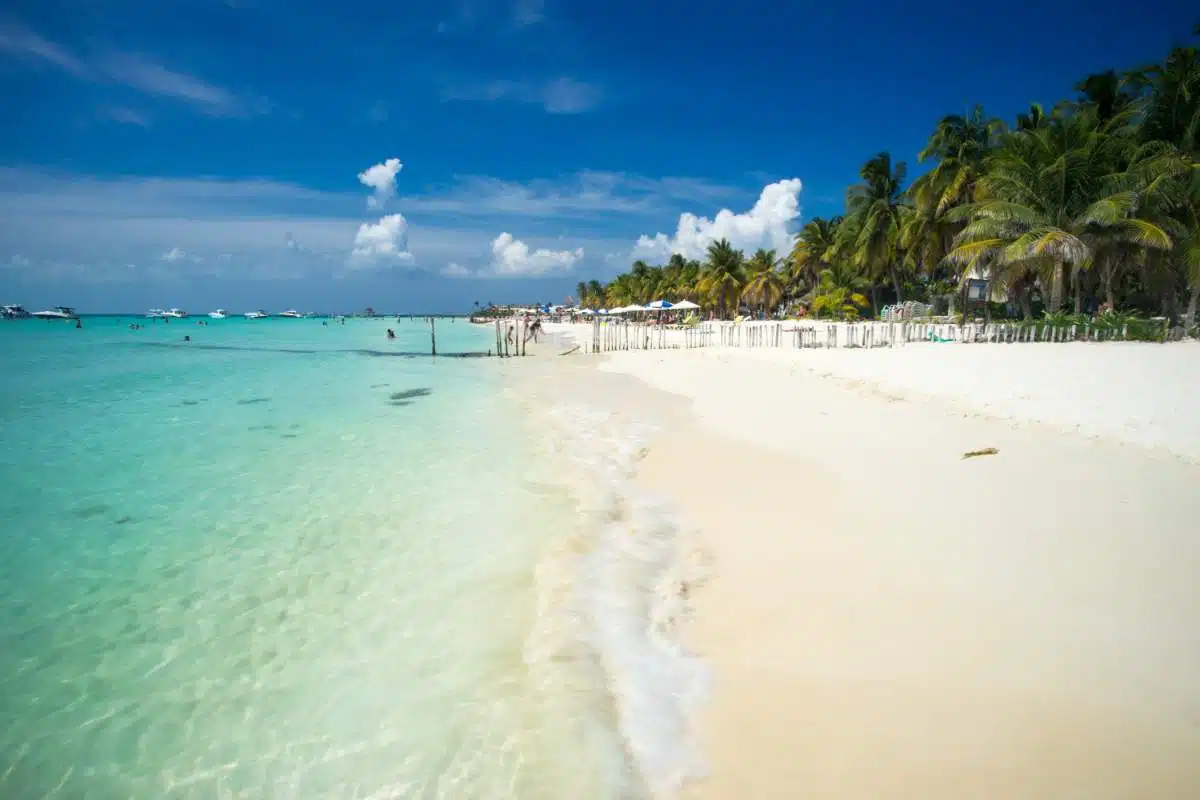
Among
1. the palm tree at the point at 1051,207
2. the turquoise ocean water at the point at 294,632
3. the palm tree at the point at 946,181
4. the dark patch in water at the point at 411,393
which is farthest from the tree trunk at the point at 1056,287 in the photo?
the dark patch in water at the point at 411,393

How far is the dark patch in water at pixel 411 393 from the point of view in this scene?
18.2m

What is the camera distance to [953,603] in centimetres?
389

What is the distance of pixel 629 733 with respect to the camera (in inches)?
125

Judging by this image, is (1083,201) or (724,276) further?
(724,276)

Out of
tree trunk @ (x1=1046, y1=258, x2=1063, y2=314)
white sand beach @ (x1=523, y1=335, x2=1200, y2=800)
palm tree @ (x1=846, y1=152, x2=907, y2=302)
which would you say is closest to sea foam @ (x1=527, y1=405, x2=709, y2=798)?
white sand beach @ (x1=523, y1=335, x2=1200, y2=800)

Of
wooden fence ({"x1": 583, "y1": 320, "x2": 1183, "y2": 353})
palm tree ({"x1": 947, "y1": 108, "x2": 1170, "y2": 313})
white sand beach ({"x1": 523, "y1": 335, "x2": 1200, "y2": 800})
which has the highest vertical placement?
palm tree ({"x1": 947, "y1": 108, "x2": 1170, "y2": 313})

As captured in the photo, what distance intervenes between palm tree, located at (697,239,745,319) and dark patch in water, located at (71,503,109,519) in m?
51.6

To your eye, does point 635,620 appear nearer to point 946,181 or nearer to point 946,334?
point 946,334

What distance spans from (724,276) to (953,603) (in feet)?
174

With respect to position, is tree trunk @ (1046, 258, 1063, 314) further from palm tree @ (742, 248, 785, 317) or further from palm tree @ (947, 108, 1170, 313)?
palm tree @ (742, 248, 785, 317)

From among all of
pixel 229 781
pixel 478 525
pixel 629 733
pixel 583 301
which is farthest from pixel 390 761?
pixel 583 301

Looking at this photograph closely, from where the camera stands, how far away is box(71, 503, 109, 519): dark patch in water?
24.5 feet

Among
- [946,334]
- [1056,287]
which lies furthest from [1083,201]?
[946,334]

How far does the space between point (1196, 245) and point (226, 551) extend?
94.5 feet
